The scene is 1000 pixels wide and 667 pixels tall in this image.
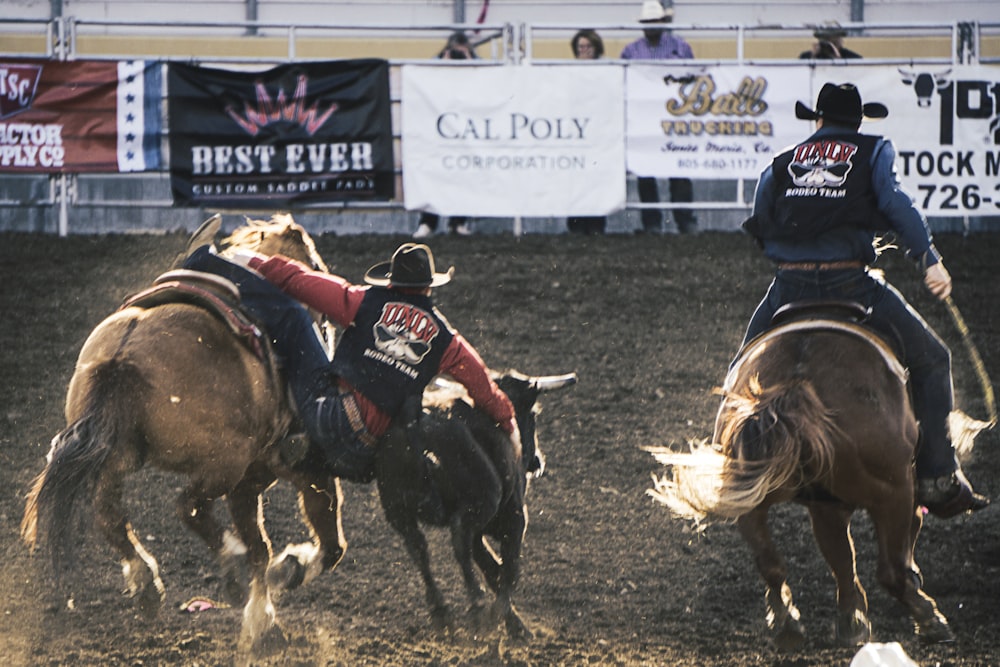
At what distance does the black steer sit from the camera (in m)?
5.11

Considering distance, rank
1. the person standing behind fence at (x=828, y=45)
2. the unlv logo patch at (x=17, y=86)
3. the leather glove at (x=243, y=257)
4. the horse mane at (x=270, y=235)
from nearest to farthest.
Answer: the leather glove at (x=243, y=257) → the horse mane at (x=270, y=235) → the unlv logo patch at (x=17, y=86) → the person standing behind fence at (x=828, y=45)

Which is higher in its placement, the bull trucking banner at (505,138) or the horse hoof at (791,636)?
the bull trucking banner at (505,138)

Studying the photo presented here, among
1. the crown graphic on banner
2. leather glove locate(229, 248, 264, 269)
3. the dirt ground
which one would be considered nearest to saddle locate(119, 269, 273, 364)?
leather glove locate(229, 248, 264, 269)

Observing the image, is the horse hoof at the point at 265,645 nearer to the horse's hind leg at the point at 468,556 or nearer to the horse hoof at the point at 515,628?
the horse's hind leg at the point at 468,556

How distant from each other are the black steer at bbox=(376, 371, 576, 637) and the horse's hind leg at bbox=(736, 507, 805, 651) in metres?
0.95

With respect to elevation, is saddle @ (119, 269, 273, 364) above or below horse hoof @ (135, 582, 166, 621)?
above

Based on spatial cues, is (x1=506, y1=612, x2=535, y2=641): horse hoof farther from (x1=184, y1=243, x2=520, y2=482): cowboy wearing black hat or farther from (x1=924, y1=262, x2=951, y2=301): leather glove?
(x1=924, y1=262, x2=951, y2=301): leather glove

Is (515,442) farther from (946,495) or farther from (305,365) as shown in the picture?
(946,495)

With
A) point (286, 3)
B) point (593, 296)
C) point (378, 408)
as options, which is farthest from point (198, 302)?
→ point (286, 3)

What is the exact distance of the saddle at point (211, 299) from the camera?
511 centimetres

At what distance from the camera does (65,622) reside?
5.55 meters

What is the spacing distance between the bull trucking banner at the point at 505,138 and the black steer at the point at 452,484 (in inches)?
233

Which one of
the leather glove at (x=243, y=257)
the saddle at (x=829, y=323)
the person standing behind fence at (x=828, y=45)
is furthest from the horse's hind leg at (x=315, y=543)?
the person standing behind fence at (x=828, y=45)

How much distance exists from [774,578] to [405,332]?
5.12 feet
